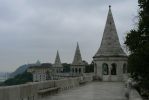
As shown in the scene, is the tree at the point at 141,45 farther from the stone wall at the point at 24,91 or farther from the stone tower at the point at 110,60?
the stone tower at the point at 110,60

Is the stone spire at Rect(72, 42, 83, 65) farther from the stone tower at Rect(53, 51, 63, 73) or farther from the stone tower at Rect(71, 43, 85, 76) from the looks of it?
the stone tower at Rect(53, 51, 63, 73)

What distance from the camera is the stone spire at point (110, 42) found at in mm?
47338

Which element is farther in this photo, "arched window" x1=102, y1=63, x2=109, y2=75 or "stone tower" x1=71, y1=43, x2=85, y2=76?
"stone tower" x1=71, y1=43, x2=85, y2=76

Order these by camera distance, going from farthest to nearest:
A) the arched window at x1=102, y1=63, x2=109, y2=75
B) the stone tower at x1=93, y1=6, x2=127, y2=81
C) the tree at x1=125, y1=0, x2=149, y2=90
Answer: the arched window at x1=102, y1=63, x2=109, y2=75 → the stone tower at x1=93, y1=6, x2=127, y2=81 → the tree at x1=125, y1=0, x2=149, y2=90

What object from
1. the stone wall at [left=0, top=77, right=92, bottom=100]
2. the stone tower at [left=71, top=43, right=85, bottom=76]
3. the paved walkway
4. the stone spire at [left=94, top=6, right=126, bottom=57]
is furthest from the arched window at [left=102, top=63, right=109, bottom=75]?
the stone tower at [left=71, top=43, right=85, bottom=76]

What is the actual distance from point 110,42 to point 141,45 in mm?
31538

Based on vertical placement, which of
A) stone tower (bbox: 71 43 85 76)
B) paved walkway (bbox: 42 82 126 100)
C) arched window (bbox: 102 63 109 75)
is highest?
stone tower (bbox: 71 43 85 76)

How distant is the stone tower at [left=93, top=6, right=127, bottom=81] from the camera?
46625 millimetres

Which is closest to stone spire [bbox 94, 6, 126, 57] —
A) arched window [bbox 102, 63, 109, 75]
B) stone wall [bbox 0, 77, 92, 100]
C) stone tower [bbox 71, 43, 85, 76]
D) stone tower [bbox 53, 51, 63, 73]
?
arched window [bbox 102, 63, 109, 75]

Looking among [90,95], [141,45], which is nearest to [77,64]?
[90,95]

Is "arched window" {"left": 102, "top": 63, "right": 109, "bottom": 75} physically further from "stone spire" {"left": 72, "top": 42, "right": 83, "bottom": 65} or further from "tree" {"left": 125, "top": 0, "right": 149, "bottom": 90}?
"tree" {"left": 125, "top": 0, "right": 149, "bottom": 90}

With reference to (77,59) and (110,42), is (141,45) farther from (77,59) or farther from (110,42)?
(77,59)

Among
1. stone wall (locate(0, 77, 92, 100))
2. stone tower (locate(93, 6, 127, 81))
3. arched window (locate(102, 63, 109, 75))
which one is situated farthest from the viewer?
arched window (locate(102, 63, 109, 75))

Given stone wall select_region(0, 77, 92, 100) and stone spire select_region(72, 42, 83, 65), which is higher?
stone spire select_region(72, 42, 83, 65)
